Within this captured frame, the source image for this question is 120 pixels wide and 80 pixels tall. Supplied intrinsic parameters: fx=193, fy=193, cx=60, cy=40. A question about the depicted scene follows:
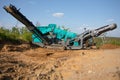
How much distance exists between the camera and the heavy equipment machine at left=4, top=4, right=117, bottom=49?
50.1ft

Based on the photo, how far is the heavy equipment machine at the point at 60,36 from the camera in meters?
15.3

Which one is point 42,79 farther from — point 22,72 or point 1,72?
point 1,72

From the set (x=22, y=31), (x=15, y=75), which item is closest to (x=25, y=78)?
(x=15, y=75)

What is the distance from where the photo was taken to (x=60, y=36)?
16312mm

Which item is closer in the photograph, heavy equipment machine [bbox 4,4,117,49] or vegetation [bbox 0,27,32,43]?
heavy equipment machine [bbox 4,4,117,49]

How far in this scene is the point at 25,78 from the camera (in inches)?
244

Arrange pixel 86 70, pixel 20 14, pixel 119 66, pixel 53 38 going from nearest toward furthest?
1. pixel 86 70
2. pixel 119 66
3. pixel 20 14
4. pixel 53 38

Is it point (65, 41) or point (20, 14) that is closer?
point (20, 14)

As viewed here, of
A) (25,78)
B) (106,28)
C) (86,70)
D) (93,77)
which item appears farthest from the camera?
(106,28)

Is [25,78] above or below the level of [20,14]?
below

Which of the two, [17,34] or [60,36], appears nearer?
[60,36]

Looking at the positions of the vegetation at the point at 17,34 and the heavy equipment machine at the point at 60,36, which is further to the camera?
the vegetation at the point at 17,34

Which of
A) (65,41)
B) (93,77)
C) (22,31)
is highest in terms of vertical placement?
(22,31)

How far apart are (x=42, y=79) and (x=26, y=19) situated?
28.5 feet
